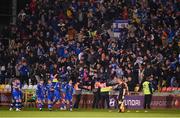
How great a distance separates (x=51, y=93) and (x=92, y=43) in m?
5.55

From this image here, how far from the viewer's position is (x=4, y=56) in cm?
3972

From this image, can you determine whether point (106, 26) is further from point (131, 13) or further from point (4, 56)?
point (4, 56)

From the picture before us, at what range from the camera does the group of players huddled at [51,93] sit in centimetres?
3478

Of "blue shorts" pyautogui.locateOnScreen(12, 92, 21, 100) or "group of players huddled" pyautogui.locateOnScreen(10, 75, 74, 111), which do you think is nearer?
"blue shorts" pyautogui.locateOnScreen(12, 92, 21, 100)

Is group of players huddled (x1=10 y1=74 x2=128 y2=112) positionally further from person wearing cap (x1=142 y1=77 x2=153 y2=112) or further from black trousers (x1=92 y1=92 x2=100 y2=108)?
person wearing cap (x1=142 y1=77 x2=153 y2=112)

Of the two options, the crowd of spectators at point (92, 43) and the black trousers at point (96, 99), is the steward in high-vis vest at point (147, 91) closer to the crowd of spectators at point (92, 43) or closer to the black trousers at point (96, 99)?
the crowd of spectators at point (92, 43)

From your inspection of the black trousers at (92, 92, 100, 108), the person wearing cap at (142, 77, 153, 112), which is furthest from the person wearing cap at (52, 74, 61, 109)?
the person wearing cap at (142, 77, 153, 112)

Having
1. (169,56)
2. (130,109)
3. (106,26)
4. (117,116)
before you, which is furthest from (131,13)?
(117,116)

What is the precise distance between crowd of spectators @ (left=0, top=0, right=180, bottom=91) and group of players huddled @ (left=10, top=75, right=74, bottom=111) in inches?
51.4

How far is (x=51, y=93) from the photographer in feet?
115

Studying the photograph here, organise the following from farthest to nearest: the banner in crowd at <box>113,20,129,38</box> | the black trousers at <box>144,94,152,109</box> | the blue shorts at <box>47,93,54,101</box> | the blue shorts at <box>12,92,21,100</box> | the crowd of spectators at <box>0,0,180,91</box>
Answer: the banner in crowd at <box>113,20,129,38</box>
the crowd of spectators at <box>0,0,180,91</box>
the blue shorts at <box>47,93,54,101</box>
the blue shorts at <box>12,92,21,100</box>
the black trousers at <box>144,94,152,109</box>

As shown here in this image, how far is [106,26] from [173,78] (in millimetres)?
7162

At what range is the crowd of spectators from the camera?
36.4 meters

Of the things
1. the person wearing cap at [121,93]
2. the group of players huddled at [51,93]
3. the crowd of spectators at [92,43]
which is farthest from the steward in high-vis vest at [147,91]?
the group of players huddled at [51,93]
